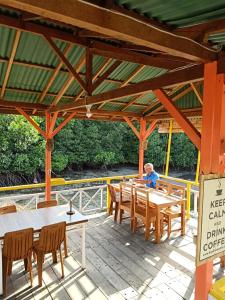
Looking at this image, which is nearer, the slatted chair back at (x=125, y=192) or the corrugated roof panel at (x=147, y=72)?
the corrugated roof panel at (x=147, y=72)

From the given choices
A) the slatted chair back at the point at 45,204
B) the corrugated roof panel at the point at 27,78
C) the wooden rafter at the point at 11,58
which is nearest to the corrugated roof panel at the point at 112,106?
the corrugated roof panel at the point at 27,78

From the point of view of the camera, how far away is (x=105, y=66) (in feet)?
17.2

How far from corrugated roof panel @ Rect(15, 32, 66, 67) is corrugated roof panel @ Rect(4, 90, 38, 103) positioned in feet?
4.70

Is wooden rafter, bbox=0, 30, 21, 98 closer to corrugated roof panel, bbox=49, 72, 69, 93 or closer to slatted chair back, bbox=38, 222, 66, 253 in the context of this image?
corrugated roof panel, bbox=49, 72, 69, 93

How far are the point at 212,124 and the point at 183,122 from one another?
0.45m

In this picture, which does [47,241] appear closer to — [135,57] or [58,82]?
[135,57]

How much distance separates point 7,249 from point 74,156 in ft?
63.3

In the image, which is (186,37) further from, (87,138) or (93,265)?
(87,138)

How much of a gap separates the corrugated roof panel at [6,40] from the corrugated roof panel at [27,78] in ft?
1.49

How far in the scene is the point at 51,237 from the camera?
12.3 ft

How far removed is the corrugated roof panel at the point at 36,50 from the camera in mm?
4254

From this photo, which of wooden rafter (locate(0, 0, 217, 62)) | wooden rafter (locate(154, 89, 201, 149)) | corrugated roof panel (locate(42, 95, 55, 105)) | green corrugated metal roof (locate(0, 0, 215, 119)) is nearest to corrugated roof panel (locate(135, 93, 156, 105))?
green corrugated metal roof (locate(0, 0, 215, 119))

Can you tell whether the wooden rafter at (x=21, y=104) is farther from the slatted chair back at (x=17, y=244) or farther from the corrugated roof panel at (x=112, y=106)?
the slatted chair back at (x=17, y=244)

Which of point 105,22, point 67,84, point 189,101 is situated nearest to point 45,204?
point 67,84
